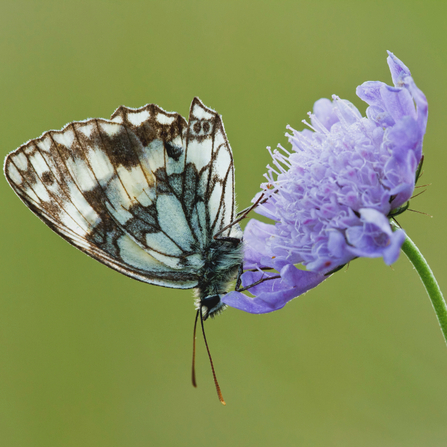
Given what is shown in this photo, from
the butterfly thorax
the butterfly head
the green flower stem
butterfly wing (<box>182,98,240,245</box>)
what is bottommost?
the green flower stem

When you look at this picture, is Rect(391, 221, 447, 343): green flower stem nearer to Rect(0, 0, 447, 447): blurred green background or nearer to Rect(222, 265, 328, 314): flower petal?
Rect(222, 265, 328, 314): flower petal

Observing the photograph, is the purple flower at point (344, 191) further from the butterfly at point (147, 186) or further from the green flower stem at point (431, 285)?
the butterfly at point (147, 186)

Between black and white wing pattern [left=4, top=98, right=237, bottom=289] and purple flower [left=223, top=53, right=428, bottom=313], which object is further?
black and white wing pattern [left=4, top=98, right=237, bottom=289]

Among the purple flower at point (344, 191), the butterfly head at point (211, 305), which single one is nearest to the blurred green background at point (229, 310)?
the butterfly head at point (211, 305)

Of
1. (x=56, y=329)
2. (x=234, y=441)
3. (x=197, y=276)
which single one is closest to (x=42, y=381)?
(x=56, y=329)

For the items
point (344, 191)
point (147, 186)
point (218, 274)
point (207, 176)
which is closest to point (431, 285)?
point (344, 191)

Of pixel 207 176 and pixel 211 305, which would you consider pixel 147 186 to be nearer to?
pixel 207 176

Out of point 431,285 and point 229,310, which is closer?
point 431,285

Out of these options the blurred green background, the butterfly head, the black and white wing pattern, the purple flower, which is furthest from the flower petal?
the blurred green background
